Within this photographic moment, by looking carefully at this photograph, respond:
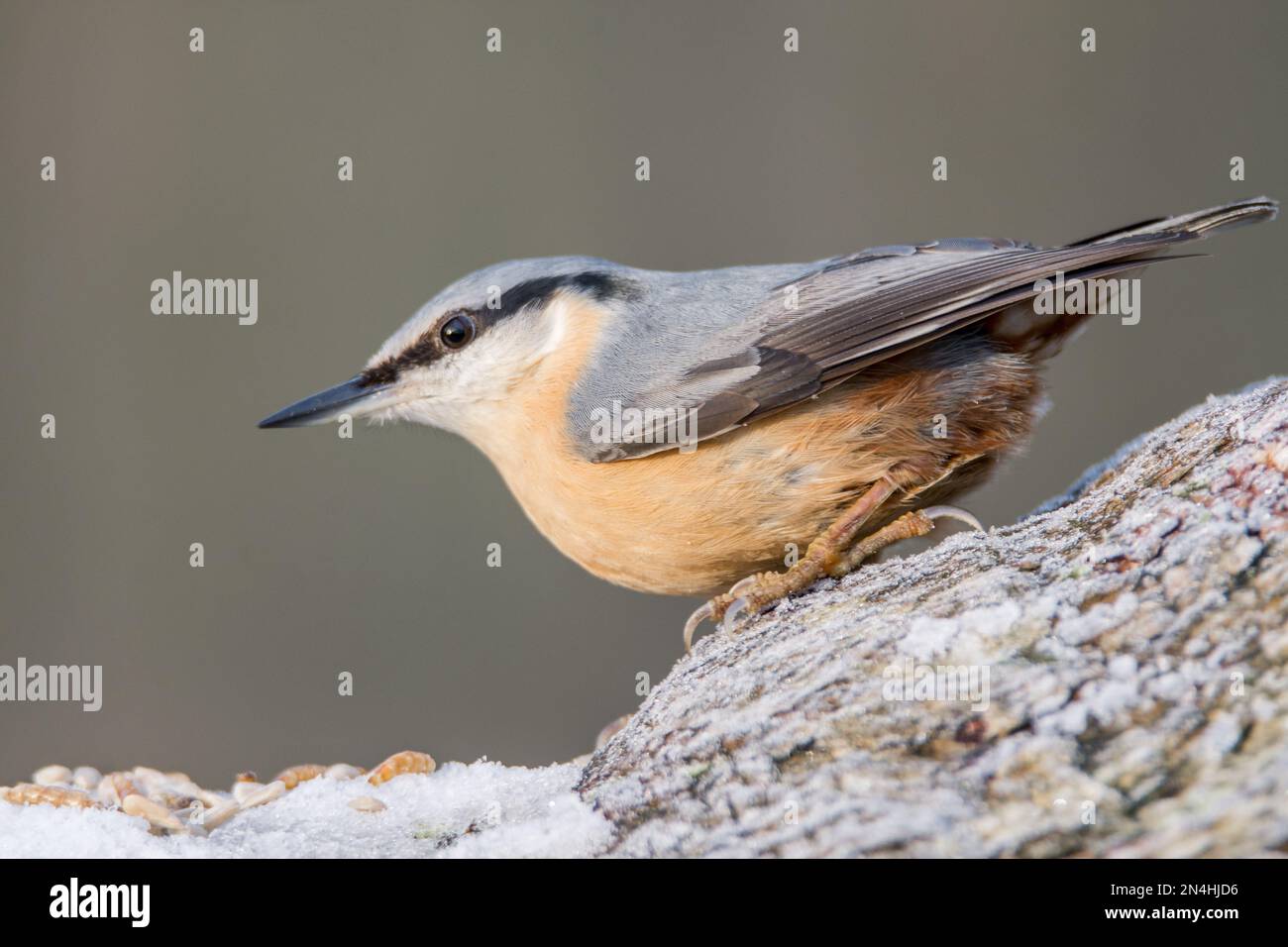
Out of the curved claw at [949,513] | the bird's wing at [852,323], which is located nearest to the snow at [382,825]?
the bird's wing at [852,323]

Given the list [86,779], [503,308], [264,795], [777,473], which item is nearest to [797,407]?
[777,473]

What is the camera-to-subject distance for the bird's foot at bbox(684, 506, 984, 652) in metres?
2.63

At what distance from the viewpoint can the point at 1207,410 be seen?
248 centimetres

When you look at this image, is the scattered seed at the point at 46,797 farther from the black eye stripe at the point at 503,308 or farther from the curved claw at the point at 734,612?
the curved claw at the point at 734,612

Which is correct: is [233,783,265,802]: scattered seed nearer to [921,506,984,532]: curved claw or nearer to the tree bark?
the tree bark

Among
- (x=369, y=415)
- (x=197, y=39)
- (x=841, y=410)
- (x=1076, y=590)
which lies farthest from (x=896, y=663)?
(x=197, y=39)

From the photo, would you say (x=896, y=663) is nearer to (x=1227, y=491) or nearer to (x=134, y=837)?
(x=1227, y=491)

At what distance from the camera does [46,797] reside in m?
2.46

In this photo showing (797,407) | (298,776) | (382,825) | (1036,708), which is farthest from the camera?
(298,776)

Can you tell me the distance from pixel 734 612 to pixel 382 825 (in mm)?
896

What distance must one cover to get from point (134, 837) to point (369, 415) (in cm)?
140

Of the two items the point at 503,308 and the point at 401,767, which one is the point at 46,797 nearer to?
the point at 401,767

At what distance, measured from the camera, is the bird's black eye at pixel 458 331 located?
123 inches

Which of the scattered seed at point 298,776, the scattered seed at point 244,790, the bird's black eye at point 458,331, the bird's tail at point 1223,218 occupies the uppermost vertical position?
the bird's tail at point 1223,218
